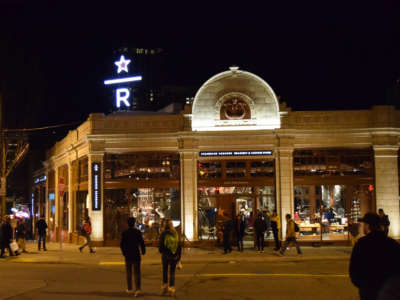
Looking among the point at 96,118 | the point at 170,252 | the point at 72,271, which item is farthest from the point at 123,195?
the point at 170,252

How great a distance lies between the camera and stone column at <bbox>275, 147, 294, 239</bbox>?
24.5 m

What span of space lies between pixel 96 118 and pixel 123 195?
390cm

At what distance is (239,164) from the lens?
2500cm

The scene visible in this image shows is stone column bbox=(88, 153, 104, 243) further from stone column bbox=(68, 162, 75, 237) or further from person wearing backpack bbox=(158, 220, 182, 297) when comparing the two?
person wearing backpack bbox=(158, 220, 182, 297)

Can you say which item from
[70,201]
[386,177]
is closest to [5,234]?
[70,201]

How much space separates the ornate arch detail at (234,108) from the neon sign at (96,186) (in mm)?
6133

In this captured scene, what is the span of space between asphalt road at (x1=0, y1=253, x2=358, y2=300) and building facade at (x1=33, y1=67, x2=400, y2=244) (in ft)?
21.7

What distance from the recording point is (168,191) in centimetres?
2533

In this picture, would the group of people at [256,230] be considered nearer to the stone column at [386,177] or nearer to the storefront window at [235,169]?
the storefront window at [235,169]

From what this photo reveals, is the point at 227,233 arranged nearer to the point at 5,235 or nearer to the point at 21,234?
the point at 5,235

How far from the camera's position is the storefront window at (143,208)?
25234 millimetres

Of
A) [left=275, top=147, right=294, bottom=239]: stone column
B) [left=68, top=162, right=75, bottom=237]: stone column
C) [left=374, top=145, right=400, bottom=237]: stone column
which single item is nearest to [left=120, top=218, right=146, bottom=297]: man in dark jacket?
[left=275, top=147, right=294, bottom=239]: stone column

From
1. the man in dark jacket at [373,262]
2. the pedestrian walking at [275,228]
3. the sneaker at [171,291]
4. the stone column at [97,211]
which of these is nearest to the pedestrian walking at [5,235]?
the stone column at [97,211]

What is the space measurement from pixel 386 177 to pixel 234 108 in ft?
25.4
